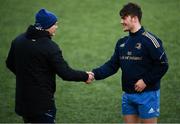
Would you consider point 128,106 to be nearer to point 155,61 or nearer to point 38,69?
point 155,61

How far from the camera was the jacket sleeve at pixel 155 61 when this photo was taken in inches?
227

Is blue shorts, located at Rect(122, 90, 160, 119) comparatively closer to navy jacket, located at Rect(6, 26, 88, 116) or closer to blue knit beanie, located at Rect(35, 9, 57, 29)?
navy jacket, located at Rect(6, 26, 88, 116)

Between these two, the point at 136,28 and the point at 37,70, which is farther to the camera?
the point at 136,28

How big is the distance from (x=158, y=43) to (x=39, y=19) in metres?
1.28

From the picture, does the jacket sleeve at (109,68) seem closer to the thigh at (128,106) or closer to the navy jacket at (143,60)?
the navy jacket at (143,60)

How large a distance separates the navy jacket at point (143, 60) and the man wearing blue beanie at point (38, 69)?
67 cm

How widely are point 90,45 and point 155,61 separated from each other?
5339 millimetres

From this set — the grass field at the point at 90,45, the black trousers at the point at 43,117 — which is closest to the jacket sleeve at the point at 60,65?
the black trousers at the point at 43,117

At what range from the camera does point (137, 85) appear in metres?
5.83

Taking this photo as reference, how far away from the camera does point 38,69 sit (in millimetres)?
5469

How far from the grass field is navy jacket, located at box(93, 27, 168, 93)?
6.46ft

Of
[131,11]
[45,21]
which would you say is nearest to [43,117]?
[45,21]

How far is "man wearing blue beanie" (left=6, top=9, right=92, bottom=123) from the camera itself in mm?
5469

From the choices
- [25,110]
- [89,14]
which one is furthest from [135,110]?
[89,14]
